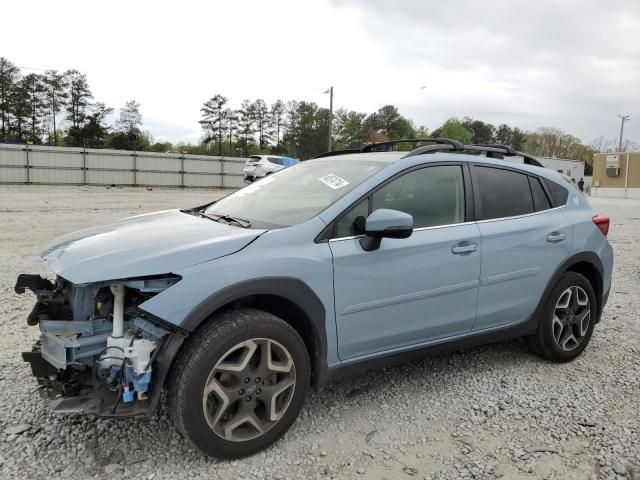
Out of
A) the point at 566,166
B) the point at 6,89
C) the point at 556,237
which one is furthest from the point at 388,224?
the point at 6,89

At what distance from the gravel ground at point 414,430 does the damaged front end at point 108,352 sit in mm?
380

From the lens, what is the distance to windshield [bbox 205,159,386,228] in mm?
3047

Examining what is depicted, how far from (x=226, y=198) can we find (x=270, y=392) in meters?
1.84

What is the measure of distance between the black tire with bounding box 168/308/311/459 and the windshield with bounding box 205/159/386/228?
0.65 metres

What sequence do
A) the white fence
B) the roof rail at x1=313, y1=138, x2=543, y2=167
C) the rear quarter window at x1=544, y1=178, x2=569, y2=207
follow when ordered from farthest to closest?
the white fence
the rear quarter window at x1=544, y1=178, x2=569, y2=207
the roof rail at x1=313, y1=138, x2=543, y2=167

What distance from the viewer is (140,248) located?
2533 millimetres

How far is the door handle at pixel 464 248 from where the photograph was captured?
322cm

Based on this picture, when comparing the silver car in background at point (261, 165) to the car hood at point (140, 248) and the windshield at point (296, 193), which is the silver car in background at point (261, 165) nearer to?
the windshield at point (296, 193)

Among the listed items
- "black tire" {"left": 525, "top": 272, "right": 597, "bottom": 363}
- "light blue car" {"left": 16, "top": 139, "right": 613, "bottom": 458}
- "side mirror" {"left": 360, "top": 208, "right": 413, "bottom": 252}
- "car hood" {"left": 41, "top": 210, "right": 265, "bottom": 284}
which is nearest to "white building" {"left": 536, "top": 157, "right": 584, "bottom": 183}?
"black tire" {"left": 525, "top": 272, "right": 597, "bottom": 363}

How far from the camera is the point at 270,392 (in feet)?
8.55

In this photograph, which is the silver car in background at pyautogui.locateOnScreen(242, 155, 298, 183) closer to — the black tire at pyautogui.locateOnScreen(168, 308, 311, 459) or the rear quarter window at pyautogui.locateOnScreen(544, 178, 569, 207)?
the rear quarter window at pyautogui.locateOnScreen(544, 178, 569, 207)

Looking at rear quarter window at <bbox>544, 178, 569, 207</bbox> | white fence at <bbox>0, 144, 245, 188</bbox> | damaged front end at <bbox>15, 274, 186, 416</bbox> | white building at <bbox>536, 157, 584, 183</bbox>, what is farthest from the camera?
white building at <bbox>536, 157, 584, 183</bbox>

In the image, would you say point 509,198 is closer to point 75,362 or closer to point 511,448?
point 511,448

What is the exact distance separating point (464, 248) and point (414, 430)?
46.6 inches
